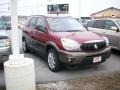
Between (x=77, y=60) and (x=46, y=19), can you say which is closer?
(x=77, y=60)

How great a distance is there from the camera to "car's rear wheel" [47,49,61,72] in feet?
21.0

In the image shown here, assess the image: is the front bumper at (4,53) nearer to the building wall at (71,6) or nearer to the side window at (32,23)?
the side window at (32,23)

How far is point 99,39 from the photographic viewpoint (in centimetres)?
652

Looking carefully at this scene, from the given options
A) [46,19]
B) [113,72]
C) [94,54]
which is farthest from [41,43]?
[113,72]

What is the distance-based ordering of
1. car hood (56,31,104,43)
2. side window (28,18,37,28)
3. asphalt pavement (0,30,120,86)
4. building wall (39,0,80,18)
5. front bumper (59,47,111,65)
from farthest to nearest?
building wall (39,0,80,18) < side window (28,18,37,28) < car hood (56,31,104,43) < asphalt pavement (0,30,120,86) < front bumper (59,47,111,65)

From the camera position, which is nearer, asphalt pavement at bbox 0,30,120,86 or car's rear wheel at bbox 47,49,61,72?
asphalt pavement at bbox 0,30,120,86

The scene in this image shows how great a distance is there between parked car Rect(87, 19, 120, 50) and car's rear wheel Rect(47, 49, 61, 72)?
10.2 feet

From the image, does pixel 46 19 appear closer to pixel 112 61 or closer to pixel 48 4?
pixel 112 61

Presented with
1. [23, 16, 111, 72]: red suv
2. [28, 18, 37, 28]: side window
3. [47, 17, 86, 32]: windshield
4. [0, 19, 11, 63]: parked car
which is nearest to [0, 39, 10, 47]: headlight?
[0, 19, 11, 63]: parked car

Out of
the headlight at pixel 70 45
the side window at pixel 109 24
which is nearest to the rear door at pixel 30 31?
the headlight at pixel 70 45

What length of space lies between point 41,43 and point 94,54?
1.84 meters

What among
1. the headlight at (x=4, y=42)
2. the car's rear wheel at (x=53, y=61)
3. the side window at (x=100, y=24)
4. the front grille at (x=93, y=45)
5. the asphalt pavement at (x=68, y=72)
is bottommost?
the asphalt pavement at (x=68, y=72)

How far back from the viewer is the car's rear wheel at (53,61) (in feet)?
21.0

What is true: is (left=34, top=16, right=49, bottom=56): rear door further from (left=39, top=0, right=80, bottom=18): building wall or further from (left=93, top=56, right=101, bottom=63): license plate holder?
(left=39, top=0, right=80, bottom=18): building wall
